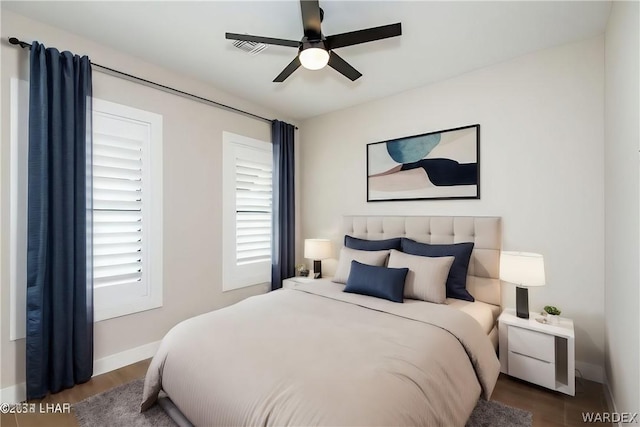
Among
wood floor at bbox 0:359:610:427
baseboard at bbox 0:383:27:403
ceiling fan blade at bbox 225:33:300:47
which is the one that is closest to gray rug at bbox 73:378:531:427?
wood floor at bbox 0:359:610:427

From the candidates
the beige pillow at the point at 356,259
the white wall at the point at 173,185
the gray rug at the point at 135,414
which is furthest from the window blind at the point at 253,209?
the gray rug at the point at 135,414

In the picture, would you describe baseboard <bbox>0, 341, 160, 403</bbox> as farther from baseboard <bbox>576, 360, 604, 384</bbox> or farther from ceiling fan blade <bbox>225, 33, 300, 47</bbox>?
baseboard <bbox>576, 360, 604, 384</bbox>

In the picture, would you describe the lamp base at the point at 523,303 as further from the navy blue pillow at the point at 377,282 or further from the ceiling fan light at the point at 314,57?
the ceiling fan light at the point at 314,57

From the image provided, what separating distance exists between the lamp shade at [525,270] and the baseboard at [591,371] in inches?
33.3

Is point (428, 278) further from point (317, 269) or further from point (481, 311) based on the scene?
point (317, 269)

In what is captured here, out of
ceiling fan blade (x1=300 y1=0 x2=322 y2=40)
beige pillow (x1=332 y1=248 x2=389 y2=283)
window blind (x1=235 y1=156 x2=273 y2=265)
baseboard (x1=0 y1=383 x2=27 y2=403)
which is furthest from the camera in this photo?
window blind (x1=235 y1=156 x2=273 y2=265)

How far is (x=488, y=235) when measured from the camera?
2.73 metres

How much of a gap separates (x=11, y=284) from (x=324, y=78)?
3065 mm

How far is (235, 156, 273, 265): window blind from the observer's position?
3586 mm

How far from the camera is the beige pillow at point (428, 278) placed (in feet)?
7.96

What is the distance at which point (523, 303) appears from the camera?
2350 mm

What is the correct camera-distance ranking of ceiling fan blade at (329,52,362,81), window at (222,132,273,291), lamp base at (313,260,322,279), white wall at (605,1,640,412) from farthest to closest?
lamp base at (313,260,322,279) < window at (222,132,273,291) < ceiling fan blade at (329,52,362,81) < white wall at (605,1,640,412)

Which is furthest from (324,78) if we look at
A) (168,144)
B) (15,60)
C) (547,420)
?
(547,420)

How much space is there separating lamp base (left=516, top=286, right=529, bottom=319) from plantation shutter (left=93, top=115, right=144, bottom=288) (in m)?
3.27
